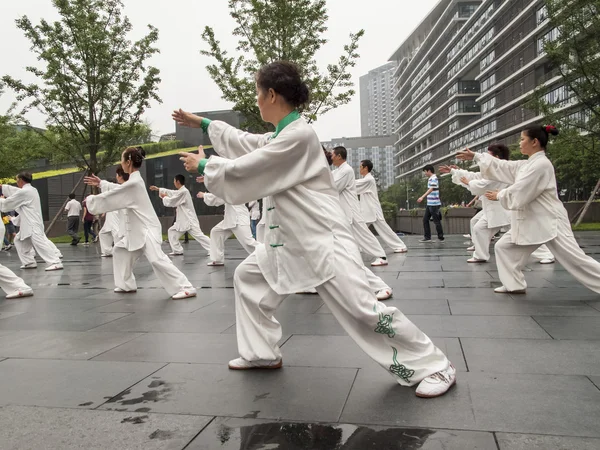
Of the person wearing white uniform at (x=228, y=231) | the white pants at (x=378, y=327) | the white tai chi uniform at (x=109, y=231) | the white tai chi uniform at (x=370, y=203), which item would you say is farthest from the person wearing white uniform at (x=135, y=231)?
the white tai chi uniform at (x=109, y=231)

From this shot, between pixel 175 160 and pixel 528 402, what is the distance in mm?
25102

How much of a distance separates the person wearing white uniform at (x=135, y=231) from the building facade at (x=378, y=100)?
163m

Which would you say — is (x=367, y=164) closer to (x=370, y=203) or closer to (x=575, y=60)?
(x=370, y=203)

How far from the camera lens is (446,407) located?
8.63 ft

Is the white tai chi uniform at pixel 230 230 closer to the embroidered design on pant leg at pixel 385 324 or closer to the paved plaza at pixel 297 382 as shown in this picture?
the paved plaza at pixel 297 382

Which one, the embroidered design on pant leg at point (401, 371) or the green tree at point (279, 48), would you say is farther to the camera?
the green tree at point (279, 48)

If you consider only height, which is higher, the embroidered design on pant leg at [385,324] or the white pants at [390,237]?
the embroidered design on pant leg at [385,324]

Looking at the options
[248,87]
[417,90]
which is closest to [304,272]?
[248,87]

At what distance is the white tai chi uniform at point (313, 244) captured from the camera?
9.50ft

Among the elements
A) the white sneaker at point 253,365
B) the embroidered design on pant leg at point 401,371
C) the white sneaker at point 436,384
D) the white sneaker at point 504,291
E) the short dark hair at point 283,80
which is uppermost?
the short dark hair at point 283,80

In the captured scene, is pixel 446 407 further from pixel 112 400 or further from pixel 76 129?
pixel 76 129

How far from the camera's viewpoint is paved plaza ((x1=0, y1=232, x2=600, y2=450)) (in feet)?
7.70

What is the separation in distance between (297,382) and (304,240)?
0.86m

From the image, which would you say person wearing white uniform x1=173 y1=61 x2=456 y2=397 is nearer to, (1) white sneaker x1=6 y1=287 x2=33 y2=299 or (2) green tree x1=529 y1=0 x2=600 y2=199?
(1) white sneaker x1=6 y1=287 x2=33 y2=299
